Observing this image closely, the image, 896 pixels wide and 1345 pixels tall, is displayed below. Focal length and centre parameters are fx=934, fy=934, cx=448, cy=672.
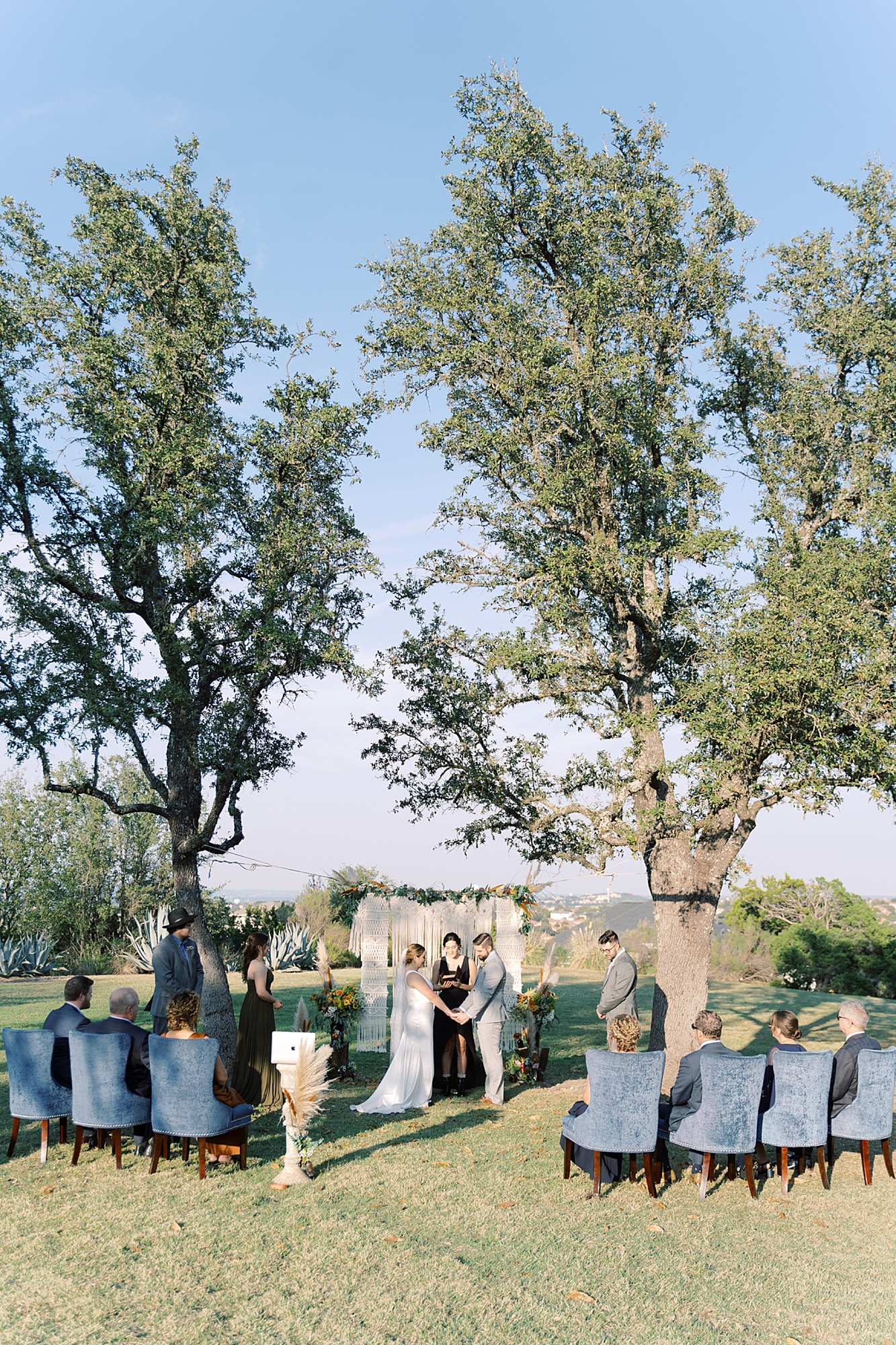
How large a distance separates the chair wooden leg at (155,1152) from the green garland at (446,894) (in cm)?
567

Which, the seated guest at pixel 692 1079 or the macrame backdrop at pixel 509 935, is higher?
the macrame backdrop at pixel 509 935

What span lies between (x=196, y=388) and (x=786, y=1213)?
1106 centimetres

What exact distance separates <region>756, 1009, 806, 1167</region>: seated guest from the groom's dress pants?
3.43m

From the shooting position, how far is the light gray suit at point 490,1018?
1055cm

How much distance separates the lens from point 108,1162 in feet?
24.8

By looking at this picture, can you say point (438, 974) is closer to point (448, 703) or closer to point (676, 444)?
point (448, 703)

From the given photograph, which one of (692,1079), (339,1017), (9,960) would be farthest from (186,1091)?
(9,960)

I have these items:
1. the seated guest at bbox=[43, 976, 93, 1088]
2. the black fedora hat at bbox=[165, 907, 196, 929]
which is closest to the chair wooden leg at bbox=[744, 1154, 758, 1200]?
the black fedora hat at bbox=[165, 907, 196, 929]

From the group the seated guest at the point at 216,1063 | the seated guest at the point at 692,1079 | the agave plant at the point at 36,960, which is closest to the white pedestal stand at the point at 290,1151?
the seated guest at the point at 216,1063

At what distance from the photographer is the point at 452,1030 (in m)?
11.4

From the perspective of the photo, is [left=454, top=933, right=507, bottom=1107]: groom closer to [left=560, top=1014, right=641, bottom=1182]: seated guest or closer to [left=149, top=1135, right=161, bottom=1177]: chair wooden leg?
[left=560, top=1014, right=641, bottom=1182]: seated guest

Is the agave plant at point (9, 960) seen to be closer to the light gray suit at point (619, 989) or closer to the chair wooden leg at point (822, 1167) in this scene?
the light gray suit at point (619, 989)

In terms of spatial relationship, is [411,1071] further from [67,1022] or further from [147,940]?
[147,940]

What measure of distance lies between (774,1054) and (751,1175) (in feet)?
2.92
